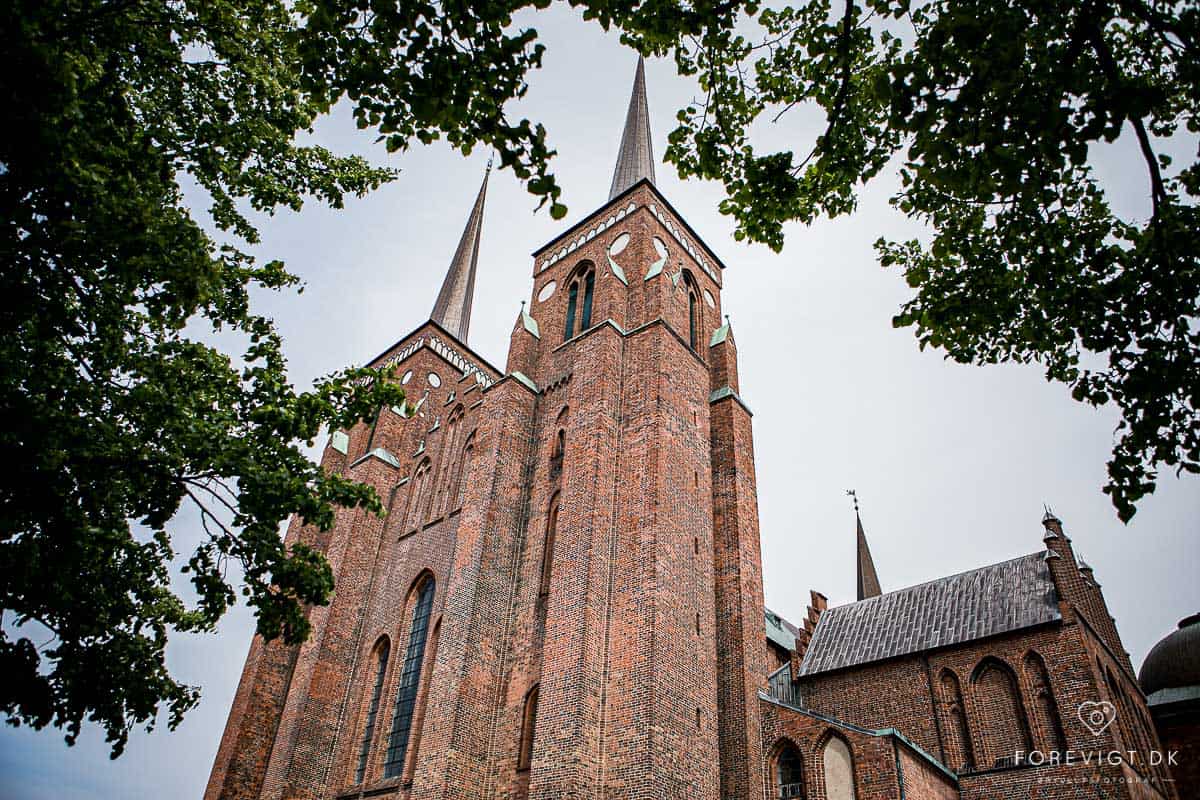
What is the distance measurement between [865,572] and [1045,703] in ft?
67.6

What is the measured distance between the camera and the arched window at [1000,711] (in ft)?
57.0

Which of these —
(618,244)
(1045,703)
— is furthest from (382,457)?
(1045,703)

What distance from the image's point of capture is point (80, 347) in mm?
8102

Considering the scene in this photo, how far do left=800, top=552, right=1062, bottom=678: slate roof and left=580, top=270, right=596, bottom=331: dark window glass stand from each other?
497 inches

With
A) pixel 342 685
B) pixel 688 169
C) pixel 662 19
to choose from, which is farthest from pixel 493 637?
pixel 662 19

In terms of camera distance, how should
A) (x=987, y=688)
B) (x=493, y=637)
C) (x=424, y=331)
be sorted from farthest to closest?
(x=424, y=331) → (x=987, y=688) → (x=493, y=637)

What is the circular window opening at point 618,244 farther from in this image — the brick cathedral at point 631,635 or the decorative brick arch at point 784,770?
the decorative brick arch at point 784,770

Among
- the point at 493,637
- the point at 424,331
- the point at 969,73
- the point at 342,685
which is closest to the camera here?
the point at 969,73

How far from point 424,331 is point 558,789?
2241 cm

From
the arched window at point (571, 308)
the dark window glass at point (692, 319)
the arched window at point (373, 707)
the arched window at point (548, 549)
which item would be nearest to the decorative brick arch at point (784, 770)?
the arched window at point (548, 549)

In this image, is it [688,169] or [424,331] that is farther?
[424,331]

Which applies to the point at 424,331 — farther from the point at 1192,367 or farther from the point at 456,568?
the point at 1192,367

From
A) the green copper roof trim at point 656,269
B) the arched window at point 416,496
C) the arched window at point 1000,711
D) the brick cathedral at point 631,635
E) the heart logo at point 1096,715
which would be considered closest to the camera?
the brick cathedral at point 631,635

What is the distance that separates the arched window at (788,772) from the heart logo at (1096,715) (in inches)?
275
